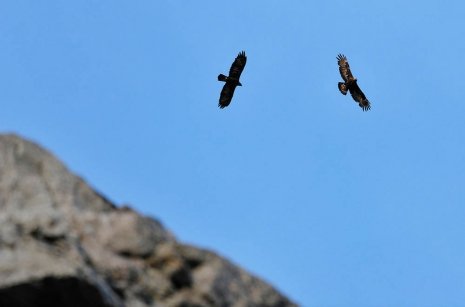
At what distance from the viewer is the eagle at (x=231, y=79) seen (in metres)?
43.3

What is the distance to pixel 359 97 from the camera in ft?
148

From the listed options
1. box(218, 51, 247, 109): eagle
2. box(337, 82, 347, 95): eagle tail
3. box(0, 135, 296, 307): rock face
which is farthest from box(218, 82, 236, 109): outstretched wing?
box(0, 135, 296, 307): rock face

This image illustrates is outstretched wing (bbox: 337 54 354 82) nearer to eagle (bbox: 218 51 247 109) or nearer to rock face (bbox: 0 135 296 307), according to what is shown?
eagle (bbox: 218 51 247 109)

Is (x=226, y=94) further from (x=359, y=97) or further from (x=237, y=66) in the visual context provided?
(x=359, y=97)

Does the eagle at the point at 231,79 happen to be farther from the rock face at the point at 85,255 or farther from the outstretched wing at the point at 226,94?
the rock face at the point at 85,255

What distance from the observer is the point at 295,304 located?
1708 centimetres

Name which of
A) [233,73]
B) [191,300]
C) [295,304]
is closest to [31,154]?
[191,300]

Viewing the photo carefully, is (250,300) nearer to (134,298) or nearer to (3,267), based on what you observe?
(134,298)

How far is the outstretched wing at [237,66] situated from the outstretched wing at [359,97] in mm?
4609

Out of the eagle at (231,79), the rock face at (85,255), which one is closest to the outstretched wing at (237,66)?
the eagle at (231,79)

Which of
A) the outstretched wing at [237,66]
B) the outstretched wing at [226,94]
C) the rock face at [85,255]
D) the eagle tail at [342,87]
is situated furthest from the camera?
the eagle tail at [342,87]

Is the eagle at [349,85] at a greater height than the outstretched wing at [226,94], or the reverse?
the eagle at [349,85]

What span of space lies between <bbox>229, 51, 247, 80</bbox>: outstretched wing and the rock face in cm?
2624

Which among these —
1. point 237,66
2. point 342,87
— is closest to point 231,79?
point 237,66
